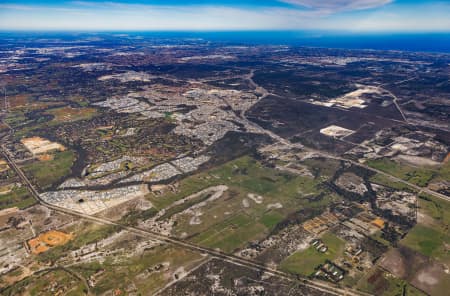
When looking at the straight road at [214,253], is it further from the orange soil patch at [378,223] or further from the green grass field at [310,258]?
the orange soil patch at [378,223]

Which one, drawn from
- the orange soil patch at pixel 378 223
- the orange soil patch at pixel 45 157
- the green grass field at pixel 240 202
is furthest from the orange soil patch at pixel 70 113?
the orange soil patch at pixel 378 223

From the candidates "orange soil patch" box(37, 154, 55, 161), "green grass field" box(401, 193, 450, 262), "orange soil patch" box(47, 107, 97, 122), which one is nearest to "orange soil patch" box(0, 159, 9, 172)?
"orange soil patch" box(37, 154, 55, 161)

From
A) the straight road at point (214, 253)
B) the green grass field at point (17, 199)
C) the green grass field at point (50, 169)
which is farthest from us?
the green grass field at point (50, 169)

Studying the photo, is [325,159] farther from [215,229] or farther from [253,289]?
[253,289]

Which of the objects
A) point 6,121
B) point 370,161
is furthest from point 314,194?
point 6,121

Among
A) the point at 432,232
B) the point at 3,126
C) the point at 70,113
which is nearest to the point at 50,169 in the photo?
the point at 3,126
